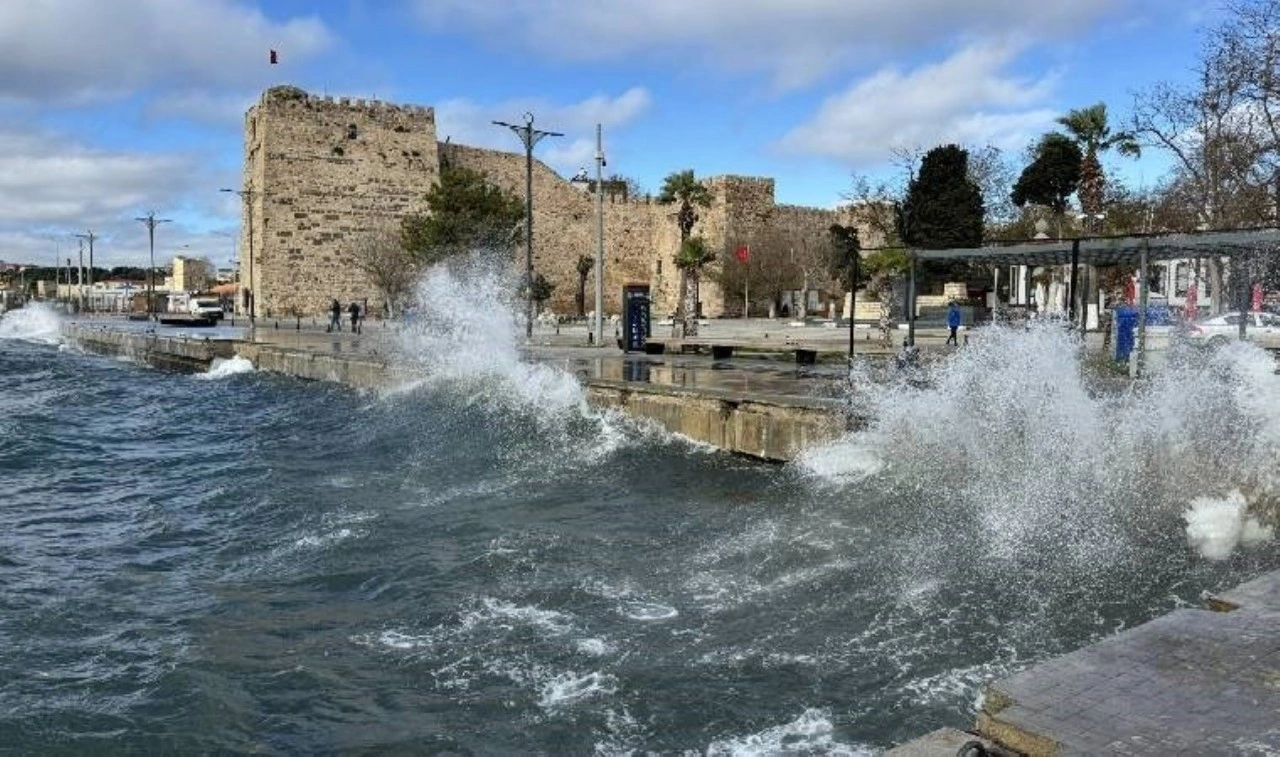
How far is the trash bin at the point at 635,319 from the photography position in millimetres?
23938

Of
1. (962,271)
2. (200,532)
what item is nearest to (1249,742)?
(200,532)

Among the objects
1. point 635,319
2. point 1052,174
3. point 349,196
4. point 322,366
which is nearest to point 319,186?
point 349,196

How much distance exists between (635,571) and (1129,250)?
7.57m

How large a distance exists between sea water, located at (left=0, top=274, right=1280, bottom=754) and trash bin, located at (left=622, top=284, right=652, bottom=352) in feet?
31.4

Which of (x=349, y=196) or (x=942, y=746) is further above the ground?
(x=349, y=196)

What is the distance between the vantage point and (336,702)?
557 cm

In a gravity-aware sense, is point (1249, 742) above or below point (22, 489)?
above

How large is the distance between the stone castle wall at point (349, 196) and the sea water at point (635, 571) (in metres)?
38.9

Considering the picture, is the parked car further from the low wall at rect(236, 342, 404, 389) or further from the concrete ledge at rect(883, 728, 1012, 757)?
the concrete ledge at rect(883, 728, 1012, 757)

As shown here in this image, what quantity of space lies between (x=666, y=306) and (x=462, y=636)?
57439 mm

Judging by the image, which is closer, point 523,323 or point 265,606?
point 265,606

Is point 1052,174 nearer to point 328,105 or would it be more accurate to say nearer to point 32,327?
point 328,105

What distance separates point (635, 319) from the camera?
24.0m

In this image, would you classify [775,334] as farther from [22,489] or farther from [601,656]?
[601,656]
